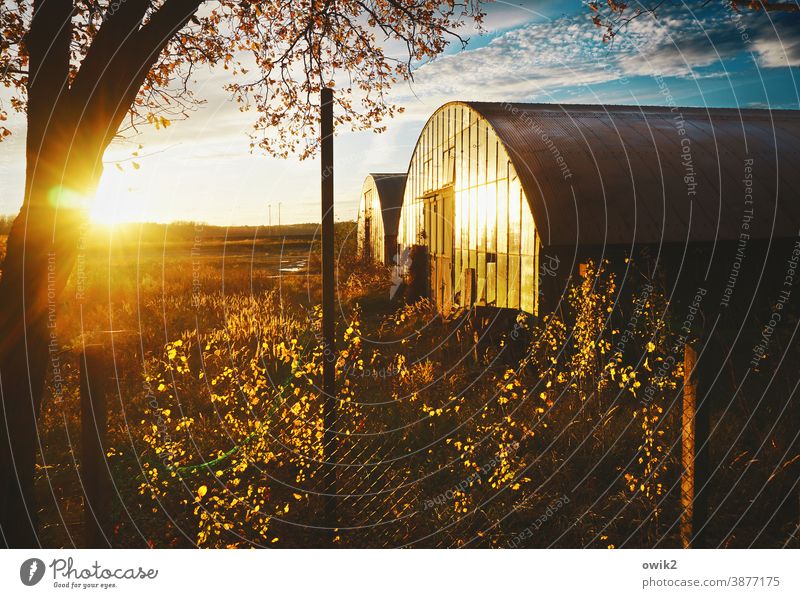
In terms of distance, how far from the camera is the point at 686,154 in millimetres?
11141

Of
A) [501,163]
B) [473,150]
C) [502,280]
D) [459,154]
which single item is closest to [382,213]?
[459,154]

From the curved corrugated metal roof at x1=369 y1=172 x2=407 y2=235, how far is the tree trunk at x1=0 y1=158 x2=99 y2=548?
22058 mm

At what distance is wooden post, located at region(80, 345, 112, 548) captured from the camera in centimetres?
368

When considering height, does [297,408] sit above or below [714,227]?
below

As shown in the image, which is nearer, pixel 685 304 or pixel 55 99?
pixel 55 99

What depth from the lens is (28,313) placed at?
395 cm

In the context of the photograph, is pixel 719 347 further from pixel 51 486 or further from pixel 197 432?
pixel 51 486

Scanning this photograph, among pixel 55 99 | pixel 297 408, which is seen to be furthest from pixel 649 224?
pixel 55 99

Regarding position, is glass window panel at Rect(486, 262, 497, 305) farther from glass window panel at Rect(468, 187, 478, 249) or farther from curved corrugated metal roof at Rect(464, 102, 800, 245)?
curved corrugated metal roof at Rect(464, 102, 800, 245)

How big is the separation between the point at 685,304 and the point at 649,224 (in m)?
1.64

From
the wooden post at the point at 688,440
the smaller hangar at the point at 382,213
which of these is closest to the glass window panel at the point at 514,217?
the wooden post at the point at 688,440

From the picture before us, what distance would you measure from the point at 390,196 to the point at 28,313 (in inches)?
943

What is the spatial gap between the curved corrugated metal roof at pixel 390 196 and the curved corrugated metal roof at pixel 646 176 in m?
13.8

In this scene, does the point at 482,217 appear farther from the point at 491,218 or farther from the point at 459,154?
the point at 459,154
